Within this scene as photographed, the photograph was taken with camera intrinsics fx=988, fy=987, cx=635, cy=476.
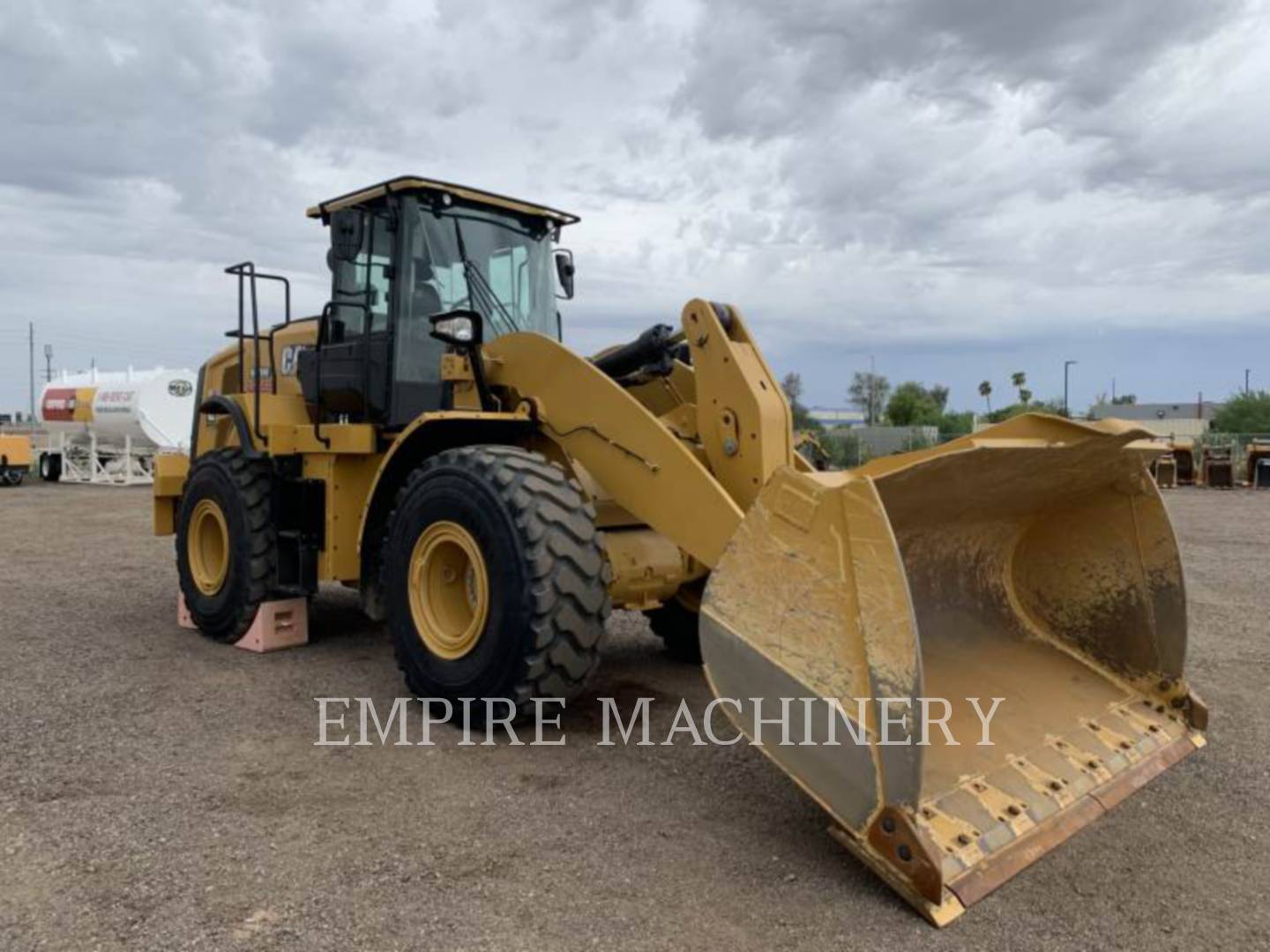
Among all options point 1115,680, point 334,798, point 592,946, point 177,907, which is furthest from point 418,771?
point 1115,680

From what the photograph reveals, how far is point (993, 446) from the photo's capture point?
3.35 metres

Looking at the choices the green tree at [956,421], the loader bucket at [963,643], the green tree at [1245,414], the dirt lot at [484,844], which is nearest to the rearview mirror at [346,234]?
the dirt lot at [484,844]

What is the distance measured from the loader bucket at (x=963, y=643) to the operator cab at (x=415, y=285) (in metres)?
2.70

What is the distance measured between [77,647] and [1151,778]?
6008mm

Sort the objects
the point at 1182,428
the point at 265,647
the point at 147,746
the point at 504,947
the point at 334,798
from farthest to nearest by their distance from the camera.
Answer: the point at 1182,428
the point at 265,647
the point at 147,746
the point at 334,798
the point at 504,947

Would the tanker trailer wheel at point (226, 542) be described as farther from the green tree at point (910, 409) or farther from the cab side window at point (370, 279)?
the green tree at point (910, 409)

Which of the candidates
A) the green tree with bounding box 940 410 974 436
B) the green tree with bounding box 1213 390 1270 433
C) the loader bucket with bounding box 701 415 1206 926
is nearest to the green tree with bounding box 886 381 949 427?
the green tree with bounding box 940 410 974 436

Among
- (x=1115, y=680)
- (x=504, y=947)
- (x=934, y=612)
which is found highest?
(x=934, y=612)

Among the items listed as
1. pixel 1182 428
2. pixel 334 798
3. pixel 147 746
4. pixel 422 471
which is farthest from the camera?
pixel 1182 428

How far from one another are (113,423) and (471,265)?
2027 centimetres

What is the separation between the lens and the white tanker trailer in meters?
22.1

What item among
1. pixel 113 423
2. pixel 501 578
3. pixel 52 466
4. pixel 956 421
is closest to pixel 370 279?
pixel 501 578

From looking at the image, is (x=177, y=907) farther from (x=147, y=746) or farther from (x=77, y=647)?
(x=77, y=647)

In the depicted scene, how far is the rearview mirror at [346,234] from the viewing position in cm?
511
